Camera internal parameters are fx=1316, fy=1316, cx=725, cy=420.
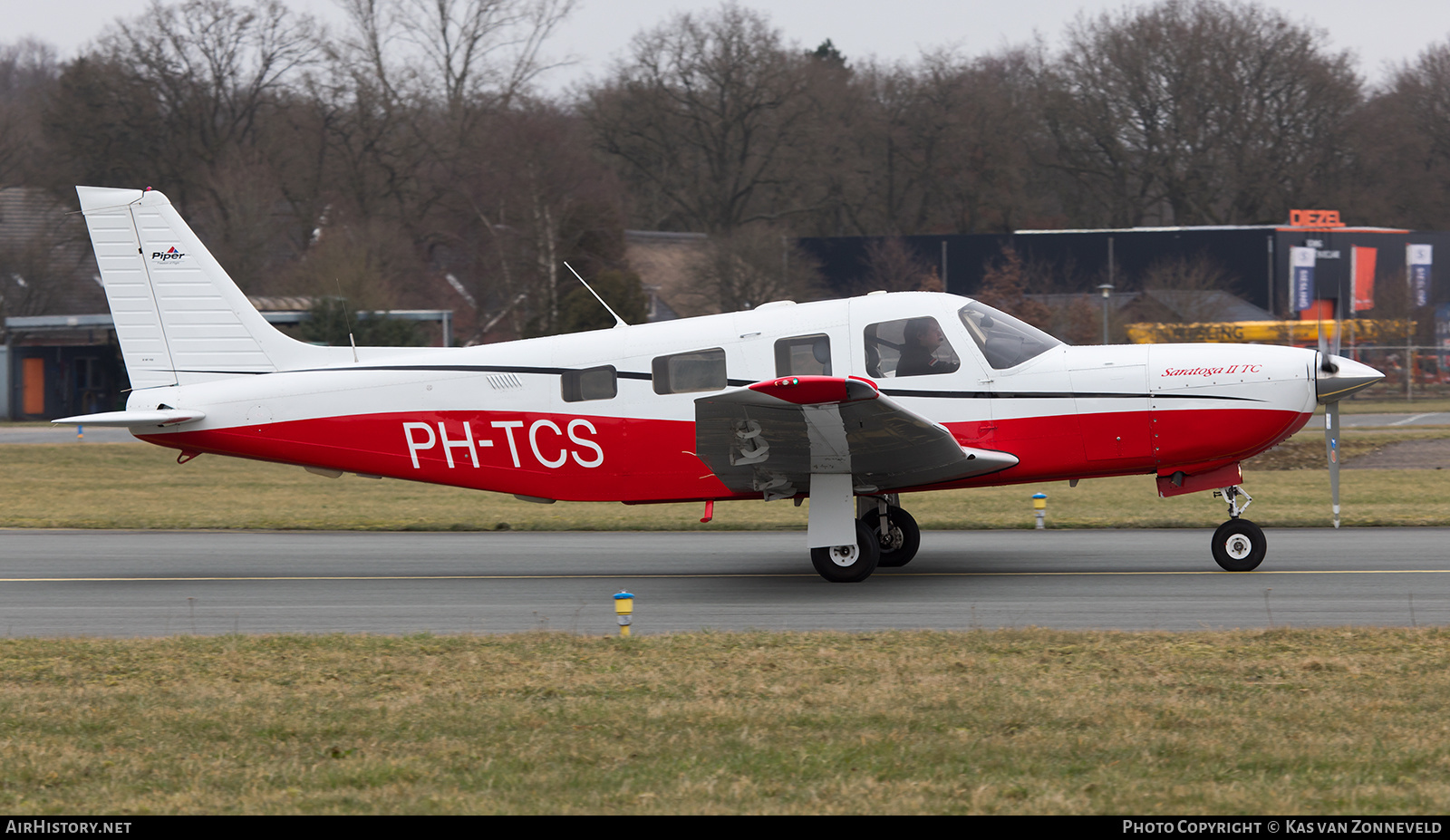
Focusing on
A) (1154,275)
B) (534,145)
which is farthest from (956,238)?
(534,145)

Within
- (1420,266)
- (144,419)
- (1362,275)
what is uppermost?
(1420,266)

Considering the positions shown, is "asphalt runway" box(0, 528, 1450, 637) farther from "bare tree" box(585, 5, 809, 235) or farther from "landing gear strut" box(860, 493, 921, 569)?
"bare tree" box(585, 5, 809, 235)

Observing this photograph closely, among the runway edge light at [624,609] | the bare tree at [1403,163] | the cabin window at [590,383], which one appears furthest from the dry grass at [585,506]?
the bare tree at [1403,163]

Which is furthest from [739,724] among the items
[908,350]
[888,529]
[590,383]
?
[888,529]

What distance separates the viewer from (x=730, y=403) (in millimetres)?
10383

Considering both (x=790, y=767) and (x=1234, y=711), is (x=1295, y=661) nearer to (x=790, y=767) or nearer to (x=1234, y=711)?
(x=1234, y=711)

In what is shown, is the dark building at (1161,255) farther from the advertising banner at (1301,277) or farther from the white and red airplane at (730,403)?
the white and red airplane at (730,403)

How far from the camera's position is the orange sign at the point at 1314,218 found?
49.4 meters

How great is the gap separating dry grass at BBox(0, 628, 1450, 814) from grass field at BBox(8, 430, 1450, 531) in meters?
7.76

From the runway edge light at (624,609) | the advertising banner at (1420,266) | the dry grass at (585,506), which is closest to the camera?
the runway edge light at (624,609)

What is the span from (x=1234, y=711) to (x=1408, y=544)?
8116 mm

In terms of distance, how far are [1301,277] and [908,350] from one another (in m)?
41.5

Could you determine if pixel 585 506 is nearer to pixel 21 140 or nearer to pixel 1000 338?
pixel 1000 338

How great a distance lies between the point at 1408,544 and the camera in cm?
1327
